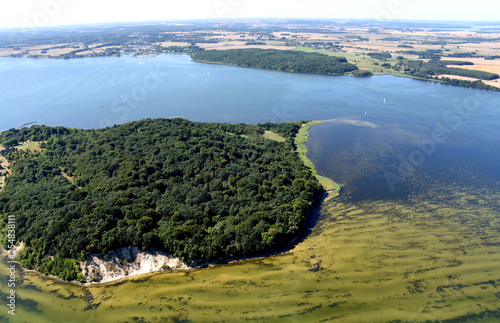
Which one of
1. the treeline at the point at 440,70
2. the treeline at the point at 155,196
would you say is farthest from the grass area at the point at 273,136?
the treeline at the point at 440,70

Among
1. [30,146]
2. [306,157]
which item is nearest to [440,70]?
[306,157]

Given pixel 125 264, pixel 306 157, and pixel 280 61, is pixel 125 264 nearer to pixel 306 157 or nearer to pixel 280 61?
pixel 306 157

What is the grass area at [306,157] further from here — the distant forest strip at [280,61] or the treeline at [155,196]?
the distant forest strip at [280,61]

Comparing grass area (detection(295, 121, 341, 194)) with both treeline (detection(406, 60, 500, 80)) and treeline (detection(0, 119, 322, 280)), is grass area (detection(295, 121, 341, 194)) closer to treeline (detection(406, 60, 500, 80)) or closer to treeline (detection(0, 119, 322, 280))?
treeline (detection(0, 119, 322, 280))

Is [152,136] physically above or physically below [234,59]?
below

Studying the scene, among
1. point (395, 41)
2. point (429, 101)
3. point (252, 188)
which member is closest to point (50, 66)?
point (252, 188)

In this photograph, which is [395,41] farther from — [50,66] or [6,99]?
[6,99]
